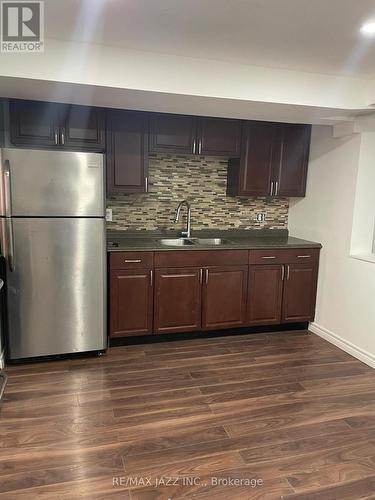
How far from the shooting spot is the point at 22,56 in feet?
7.68

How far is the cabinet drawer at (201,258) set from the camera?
3346 millimetres

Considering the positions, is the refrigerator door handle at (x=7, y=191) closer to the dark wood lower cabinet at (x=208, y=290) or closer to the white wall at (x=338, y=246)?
the dark wood lower cabinet at (x=208, y=290)

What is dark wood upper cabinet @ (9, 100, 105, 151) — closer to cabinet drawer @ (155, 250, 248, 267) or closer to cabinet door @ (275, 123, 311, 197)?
cabinet drawer @ (155, 250, 248, 267)

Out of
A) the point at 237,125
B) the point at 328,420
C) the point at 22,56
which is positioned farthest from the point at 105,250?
the point at 328,420

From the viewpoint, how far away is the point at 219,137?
359 cm

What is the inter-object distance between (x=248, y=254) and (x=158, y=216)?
3.22ft

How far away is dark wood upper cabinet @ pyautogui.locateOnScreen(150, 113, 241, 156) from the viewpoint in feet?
11.3

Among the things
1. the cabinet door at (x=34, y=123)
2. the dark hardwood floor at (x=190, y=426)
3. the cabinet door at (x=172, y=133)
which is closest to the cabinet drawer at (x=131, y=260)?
the dark hardwood floor at (x=190, y=426)

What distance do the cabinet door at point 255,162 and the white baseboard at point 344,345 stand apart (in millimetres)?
1472

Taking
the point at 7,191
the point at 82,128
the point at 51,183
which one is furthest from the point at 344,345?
the point at 7,191

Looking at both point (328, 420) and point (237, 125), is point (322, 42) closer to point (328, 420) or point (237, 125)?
point (237, 125)

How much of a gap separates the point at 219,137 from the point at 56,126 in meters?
1.46

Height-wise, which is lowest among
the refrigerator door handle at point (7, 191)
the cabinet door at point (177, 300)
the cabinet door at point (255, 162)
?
the cabinet door at point (177, 300)

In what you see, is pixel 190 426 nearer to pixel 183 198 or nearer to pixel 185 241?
pixel 185 241
